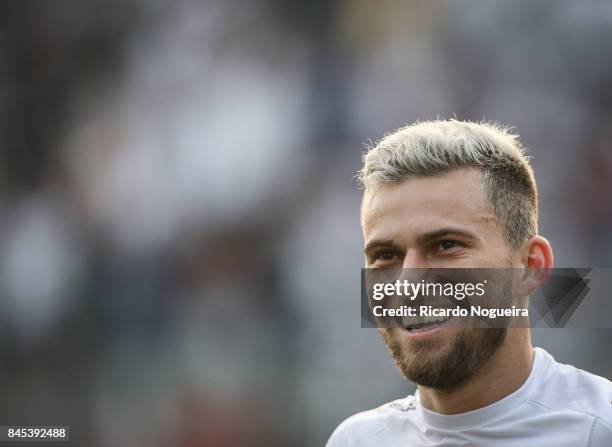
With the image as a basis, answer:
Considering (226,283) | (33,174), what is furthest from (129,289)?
(33,174)

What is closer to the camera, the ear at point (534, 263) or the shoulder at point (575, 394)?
the shoulder at point (575, 394)

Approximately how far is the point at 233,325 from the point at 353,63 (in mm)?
2536

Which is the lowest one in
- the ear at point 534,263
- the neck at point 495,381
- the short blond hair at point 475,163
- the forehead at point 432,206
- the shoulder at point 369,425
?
the shoulder at point 369,425

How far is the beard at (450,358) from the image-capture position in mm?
1791

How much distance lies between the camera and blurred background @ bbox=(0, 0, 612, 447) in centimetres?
559

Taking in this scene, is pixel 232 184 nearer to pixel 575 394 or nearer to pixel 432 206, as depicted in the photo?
pixel 432 206

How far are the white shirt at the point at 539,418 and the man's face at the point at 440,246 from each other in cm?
12

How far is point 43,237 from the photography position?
623cm

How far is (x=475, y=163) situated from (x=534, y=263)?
0.30 metres

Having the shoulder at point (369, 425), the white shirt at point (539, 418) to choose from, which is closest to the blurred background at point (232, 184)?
the shoulder at point (369, 425)

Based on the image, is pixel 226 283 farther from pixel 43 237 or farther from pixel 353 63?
pixel 353 63

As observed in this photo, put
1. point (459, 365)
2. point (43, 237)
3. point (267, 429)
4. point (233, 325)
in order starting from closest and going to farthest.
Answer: point (459, 365) < point (267, 429) < point (233, 325) < point (43, 237)

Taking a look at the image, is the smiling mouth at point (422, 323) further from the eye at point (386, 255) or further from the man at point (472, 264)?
the eye at point (386, 255)

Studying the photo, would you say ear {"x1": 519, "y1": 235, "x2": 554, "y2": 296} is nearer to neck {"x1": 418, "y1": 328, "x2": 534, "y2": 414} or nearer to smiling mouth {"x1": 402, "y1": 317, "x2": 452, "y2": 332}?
neck {"x1": 418, "y1": 328, "x2": 534, "y2": 414}
